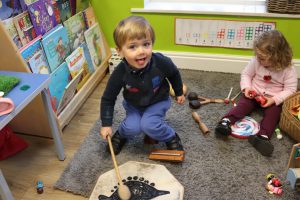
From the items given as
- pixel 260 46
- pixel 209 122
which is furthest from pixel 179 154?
pixel 260 46

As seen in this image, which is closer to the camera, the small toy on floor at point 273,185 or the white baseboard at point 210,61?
the small toy on floor at point 273,185

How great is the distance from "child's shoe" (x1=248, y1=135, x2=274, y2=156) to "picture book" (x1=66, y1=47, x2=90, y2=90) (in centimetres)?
94

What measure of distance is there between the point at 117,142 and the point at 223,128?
0.48 metres

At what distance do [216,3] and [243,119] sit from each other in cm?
76

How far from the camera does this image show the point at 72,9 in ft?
5.70

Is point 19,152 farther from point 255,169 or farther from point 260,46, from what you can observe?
point 260,46

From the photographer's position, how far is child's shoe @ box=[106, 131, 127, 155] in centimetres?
138

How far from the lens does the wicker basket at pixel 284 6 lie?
161 centimetres

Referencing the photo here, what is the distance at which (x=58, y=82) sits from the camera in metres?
1.52

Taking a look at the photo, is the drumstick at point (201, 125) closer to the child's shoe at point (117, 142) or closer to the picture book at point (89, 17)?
the child's shoe at point (117, 142)

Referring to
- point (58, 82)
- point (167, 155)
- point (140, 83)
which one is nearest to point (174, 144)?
point (167, 155)

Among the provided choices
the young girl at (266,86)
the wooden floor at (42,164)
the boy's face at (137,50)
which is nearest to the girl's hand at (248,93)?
the young girl at (266,86)

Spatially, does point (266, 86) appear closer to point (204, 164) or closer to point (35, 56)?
point (204, 164)

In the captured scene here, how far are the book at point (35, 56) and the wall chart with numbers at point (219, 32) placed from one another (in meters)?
0.82
